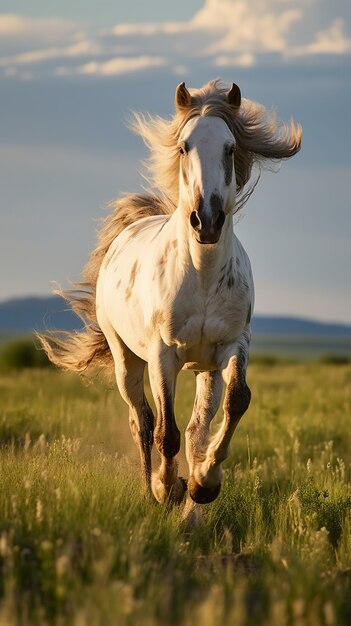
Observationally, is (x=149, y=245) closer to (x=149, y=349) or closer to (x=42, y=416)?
(x=149, y=349)

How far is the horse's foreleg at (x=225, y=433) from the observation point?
675 centimetres

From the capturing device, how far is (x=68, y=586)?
4473mm

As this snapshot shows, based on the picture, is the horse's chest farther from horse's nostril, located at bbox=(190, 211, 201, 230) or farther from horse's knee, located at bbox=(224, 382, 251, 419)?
horse's nostril, located at bbox=(190, 211, 201, 230)

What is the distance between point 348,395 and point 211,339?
36.6 feet

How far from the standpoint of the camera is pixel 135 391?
883 cm

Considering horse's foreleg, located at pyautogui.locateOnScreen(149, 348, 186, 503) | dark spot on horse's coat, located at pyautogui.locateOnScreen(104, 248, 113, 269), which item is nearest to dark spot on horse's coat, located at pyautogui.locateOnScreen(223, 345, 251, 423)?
horse's foreleg, located at pyautogui.locateOnScreen(149, 348, 186, 503)

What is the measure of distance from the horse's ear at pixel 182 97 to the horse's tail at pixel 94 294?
104 inches

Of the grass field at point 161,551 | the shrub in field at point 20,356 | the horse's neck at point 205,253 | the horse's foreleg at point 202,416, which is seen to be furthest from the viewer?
the shrub in field at point 20,356

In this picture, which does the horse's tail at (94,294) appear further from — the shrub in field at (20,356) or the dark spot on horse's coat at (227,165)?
the shrub in field at (20,356)

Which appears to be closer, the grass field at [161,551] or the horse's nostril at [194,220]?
the grass field at [161,551]

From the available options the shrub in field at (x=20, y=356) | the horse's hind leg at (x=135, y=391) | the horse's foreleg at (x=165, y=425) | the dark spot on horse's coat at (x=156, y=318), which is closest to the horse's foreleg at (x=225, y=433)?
the horse's foreleg at (x=165, y=425)

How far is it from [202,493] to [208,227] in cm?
194

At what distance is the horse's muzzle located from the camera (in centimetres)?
598

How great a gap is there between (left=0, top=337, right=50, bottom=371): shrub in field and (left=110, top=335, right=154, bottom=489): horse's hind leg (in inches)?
827
